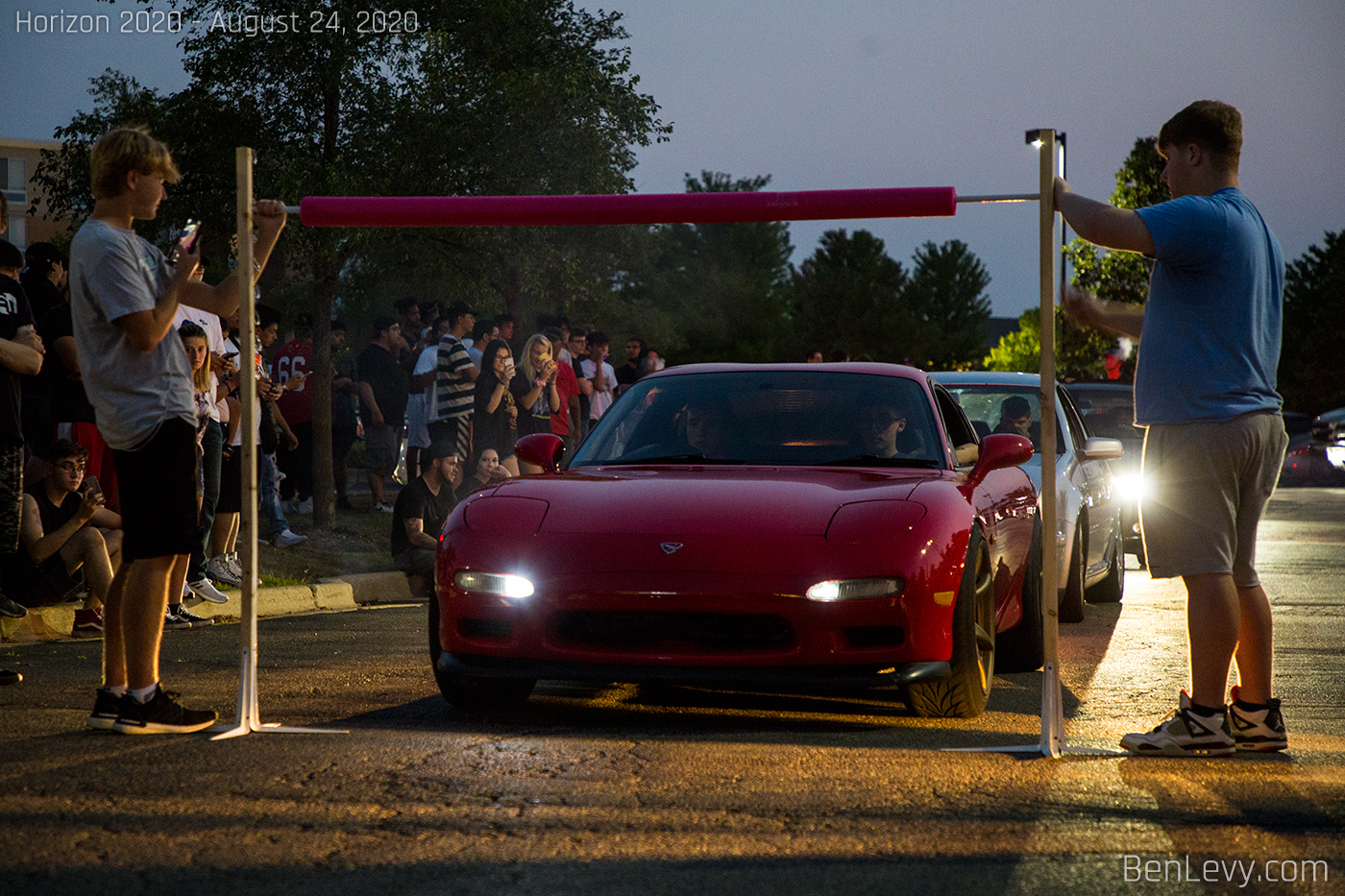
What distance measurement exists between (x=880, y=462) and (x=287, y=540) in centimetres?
766

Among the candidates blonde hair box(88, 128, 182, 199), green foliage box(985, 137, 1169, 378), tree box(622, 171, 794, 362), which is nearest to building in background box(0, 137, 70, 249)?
tree box(622, 171, 794, 362)

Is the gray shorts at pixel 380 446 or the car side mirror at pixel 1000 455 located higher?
the car side mirror at pixel 1000 455

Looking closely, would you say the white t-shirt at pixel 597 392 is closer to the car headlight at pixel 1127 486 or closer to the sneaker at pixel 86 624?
the car headlight at pixel 1127 486

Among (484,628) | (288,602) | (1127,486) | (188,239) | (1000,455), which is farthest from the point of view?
(1127,486)

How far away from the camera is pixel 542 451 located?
675 centimetres

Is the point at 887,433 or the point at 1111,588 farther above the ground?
the point at 887,433

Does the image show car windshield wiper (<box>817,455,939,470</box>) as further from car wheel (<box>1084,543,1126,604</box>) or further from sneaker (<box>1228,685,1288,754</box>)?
car wheel (<box>1084,543,1126,604</box>)

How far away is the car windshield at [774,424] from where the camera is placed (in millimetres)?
6582

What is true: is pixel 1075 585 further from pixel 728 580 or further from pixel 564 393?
pixel 564 393

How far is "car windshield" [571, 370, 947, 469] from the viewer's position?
6.58 m

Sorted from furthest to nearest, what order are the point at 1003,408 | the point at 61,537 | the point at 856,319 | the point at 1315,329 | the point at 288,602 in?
1. the point at 856,319
2. the point at 1315,329
3. the point at 288,602
4. the point at 1003,408
5. the point at 61,537

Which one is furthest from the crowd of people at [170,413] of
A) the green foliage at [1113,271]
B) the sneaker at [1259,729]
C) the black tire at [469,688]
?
the green foliage at [1113,271]

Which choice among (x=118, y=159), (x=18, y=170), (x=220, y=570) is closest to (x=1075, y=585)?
(x=220, y=570)

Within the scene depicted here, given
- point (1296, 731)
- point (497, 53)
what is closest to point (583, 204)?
point (1296, 731)
